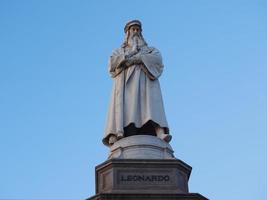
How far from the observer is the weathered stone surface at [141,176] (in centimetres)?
1661

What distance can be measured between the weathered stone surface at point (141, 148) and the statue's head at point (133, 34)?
387 cm

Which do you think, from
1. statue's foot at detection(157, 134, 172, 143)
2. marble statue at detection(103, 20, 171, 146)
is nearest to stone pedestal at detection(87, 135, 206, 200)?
statue's foot at detection(157, 134, 172, 143)

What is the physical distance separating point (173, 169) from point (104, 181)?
2.00 metres

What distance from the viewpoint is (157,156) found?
Result: 17.7m

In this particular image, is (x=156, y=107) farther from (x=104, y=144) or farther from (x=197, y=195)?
(x=197, y=195)

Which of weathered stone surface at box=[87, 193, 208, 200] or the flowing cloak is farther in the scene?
the flowing cloak

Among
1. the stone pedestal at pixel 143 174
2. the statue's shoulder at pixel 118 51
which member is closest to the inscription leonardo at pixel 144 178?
the stone pedestal at pixel 143 174

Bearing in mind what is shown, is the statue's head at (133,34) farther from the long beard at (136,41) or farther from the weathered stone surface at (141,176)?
the weathered stone surface at (141,176)

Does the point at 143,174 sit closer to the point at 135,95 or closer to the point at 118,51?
the point at 135,95

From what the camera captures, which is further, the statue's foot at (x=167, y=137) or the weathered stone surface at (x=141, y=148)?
the statue's foot at (x=167, y=137)

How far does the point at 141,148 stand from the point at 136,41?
14.7 feet

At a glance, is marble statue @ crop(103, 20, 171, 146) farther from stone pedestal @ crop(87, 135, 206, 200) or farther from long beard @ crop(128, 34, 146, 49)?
stone pedestal @ crop(87, 135, 206, 200)

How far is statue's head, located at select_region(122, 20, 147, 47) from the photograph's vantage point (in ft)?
67.6

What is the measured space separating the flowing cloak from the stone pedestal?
3.16ft
